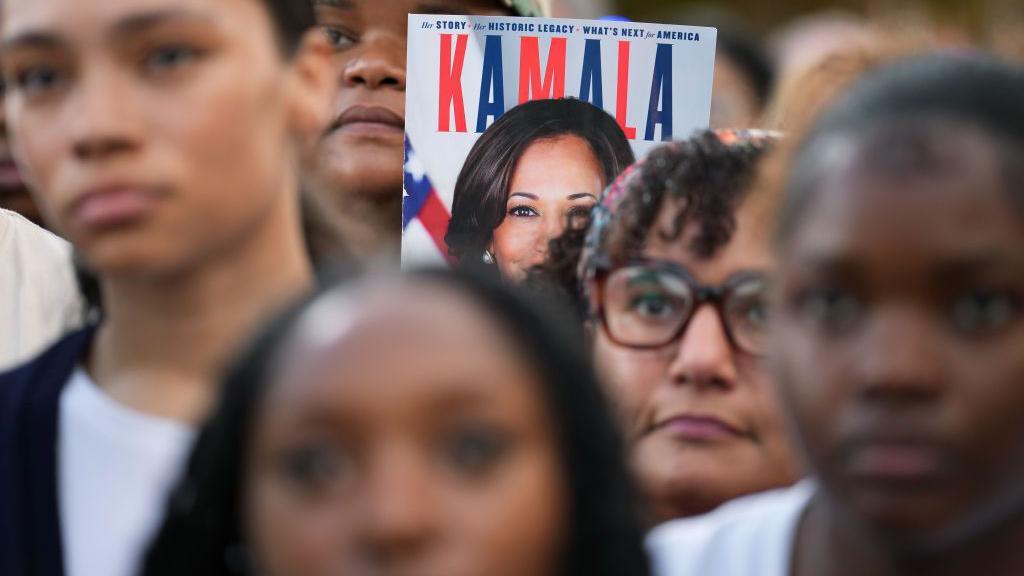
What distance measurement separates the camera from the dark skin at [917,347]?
5.98 ft

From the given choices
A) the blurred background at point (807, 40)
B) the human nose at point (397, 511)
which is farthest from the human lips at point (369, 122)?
the human nose at point (397, 511)

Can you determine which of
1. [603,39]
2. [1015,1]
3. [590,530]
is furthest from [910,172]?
[1015,1]

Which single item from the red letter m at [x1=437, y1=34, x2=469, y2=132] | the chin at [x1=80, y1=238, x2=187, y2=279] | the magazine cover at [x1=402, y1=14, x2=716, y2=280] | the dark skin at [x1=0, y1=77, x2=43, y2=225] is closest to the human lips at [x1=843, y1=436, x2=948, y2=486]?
the chin at [x1=80, y1=238, x2=187, y2=279]

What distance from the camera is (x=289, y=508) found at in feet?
5.49

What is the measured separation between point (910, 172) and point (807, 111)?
1.96ft

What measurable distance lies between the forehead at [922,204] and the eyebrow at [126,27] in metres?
0.89

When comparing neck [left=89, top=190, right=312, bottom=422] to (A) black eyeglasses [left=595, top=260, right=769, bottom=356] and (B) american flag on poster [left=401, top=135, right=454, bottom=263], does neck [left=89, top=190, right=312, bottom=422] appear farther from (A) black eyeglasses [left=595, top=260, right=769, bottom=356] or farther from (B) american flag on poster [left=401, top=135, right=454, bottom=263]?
(B) american flag on poster [left=401, top=135, right=454, bottom=263]

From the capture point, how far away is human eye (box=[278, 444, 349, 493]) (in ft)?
5.42

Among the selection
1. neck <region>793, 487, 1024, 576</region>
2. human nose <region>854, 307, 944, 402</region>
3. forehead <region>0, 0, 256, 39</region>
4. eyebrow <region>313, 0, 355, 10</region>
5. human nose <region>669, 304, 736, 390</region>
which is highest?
forehead <region>0, 0, 256, 39</region>

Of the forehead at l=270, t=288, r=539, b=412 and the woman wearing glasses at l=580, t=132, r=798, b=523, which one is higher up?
the forehead at l=270, t=288, r=539, b=412

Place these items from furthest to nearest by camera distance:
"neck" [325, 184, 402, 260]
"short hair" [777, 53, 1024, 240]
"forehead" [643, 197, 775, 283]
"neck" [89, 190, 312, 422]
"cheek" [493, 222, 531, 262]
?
"cheek" [493, 222, 531, 262], "forehead" [643, 197, 775, 283], "neck" [325, 184, 402, 260], "neck" [89, 190, 312, 422], "short hair" [777, 53, 1024, 240]

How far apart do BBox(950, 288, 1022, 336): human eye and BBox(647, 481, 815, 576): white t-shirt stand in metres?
0.46

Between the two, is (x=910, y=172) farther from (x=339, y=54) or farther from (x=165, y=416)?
(x=339, y=54)

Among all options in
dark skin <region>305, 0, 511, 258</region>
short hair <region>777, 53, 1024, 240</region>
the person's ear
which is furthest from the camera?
dark skin <region>305, 0, 511, 258</region>
